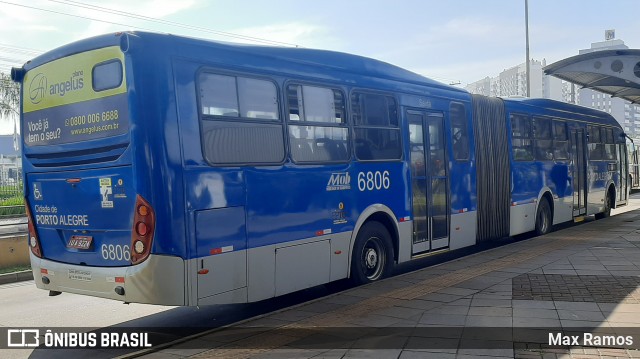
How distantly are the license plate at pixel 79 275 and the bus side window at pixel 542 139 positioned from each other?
38.6 feet

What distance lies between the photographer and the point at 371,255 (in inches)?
371

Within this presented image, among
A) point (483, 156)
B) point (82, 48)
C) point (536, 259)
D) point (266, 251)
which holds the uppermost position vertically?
point (82, 48)

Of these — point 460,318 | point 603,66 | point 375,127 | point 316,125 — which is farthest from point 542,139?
point 460,318

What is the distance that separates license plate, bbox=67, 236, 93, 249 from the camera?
6.79 meters

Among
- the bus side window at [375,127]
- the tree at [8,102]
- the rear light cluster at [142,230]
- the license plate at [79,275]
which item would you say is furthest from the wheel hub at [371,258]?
the tree at [8,102]

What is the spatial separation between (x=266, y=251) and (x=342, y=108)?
2.62m

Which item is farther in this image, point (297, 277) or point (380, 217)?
point (380, 217)

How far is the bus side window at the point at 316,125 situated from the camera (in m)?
7.92

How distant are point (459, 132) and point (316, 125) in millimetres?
4603

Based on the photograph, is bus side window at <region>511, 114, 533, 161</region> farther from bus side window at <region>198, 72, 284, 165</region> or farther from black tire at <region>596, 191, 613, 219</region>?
bus side window at <region>198, 72, 284, 165</region>

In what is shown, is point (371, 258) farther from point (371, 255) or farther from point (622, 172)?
point (622, 172)

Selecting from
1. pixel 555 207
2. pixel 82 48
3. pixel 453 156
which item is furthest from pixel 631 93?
pixel 82 48

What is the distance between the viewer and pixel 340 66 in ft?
29.1

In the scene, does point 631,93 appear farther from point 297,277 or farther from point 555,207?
point 297,277
